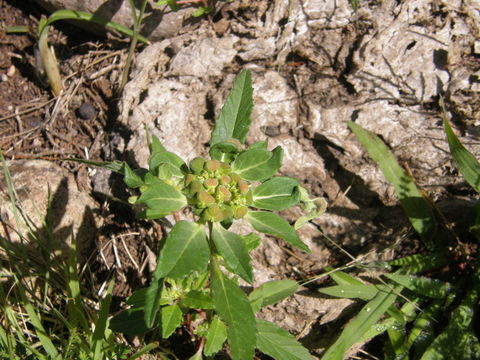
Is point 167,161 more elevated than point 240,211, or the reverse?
point 167,161

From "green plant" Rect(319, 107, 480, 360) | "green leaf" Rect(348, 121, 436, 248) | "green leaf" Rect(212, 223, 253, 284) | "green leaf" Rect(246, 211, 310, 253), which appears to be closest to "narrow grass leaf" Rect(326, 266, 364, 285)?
"green plant" Rect(319, 107, 480, 360)

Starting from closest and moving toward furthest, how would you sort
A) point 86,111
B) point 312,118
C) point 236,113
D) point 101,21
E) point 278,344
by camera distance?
1. point 236,113
2. point 278,344
3. point 312,118
4. point 101,21
5. point 86,111

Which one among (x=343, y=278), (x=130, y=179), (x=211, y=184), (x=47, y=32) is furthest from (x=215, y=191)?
(x=47, y=32)

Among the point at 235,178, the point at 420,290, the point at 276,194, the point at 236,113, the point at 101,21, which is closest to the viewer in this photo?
the point at 235,178

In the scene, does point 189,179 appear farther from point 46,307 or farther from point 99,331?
point 46,307

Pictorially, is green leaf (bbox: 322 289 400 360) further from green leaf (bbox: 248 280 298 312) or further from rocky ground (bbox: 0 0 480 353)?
green leaf (bbox: 248 280 298 312)

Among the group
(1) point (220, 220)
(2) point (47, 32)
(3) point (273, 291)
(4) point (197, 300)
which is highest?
(2) point (47, 32)

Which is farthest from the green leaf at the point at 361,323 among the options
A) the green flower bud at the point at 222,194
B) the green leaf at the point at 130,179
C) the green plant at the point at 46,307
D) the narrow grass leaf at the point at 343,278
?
the green leaf at the point at 130,179

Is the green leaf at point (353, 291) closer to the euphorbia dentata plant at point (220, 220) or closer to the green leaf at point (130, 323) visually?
the euphorbia dentata plant at point (220, 220)
